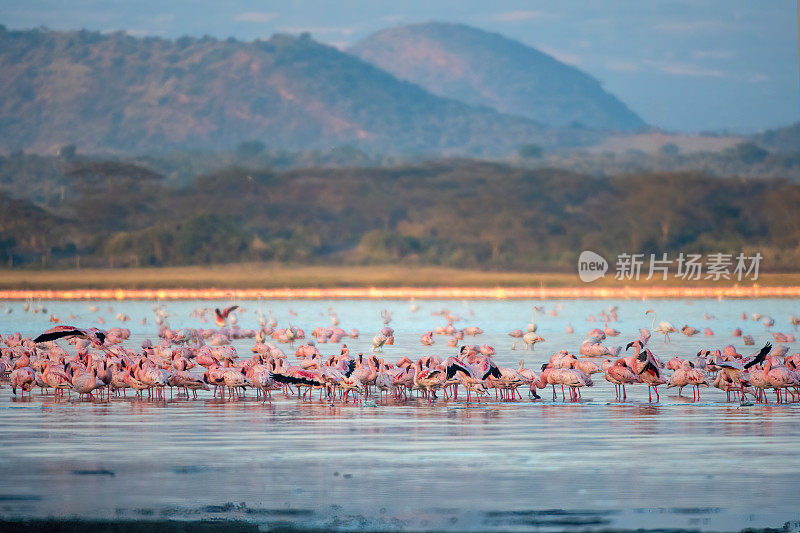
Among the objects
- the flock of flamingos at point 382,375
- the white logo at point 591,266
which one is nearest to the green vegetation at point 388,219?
the white logo at point 591,266

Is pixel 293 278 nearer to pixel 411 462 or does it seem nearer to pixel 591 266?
pixel 591 266

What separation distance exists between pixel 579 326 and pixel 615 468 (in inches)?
1194

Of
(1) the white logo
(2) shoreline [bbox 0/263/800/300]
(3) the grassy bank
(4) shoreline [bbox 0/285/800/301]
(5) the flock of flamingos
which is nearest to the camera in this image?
(5) the flock of flamingos

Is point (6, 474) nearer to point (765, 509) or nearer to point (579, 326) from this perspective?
point (765, 509)

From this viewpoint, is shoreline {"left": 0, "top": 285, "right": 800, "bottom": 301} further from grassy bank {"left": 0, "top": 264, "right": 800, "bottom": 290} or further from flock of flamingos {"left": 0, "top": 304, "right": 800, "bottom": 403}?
flock of flamingos {"left": 0, "top": 304, "right": 800, "bottom": 403}

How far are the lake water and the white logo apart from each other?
8187cm

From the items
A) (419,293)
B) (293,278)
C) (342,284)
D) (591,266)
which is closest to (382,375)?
(419,293)

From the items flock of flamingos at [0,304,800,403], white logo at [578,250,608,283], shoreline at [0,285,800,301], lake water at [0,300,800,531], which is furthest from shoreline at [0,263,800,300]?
lake water at [0,300,800,531]

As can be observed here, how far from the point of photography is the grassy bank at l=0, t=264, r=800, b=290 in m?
92.8

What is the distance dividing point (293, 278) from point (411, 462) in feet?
292

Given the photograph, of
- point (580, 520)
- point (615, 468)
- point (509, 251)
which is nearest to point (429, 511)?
point (580, 520)

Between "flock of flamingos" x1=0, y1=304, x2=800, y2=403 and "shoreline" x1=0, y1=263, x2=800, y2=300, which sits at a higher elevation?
"shoreline" x1=0, y1=263, x2=800, y2=300

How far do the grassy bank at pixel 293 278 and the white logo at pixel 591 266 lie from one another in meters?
0.83

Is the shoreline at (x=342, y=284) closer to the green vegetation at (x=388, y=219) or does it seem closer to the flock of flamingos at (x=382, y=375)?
the green vegetation at (x=388, y=219)
